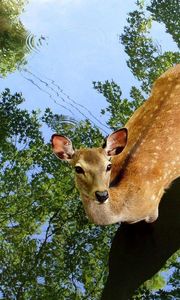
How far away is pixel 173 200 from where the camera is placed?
26.3ft

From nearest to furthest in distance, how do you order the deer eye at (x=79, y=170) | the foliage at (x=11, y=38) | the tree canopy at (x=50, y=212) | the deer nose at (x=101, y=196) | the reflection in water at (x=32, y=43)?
the deer nose at (x=101, y=196), the deer eye at (x=79, y=170), the tree canopy at (x=50, y=212), the foliage at (x=11, y=38), the reflection in water at (x=32, y=43)

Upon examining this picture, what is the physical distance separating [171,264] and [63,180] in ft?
8.23

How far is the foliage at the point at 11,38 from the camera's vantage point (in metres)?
12.8

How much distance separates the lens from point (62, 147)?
6.11 metres

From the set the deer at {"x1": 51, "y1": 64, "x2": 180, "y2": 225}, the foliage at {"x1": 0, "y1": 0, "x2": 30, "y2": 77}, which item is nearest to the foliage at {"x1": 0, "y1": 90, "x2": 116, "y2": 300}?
the foliage at {"x1": 0, "y1": 0, "x2": 30, "y2": 77}

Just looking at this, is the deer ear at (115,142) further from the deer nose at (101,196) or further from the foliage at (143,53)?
the foliage at (143,53)

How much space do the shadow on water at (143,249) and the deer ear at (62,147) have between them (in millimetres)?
1854

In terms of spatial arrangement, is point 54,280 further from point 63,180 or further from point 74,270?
point 63,180

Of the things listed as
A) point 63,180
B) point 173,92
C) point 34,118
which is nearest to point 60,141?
point 173,92

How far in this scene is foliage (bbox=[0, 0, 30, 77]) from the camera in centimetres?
1284

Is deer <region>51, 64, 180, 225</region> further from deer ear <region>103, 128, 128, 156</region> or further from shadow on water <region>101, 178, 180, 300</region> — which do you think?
shadow on water <region>101, 178, 180, 300</region>

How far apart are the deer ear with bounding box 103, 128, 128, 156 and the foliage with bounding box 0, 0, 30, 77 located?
6863mm

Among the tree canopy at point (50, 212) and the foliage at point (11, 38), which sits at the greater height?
the foliage at point (11, 38)

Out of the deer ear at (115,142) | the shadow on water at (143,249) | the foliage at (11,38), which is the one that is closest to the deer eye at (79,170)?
the deer ear at (115,142)
